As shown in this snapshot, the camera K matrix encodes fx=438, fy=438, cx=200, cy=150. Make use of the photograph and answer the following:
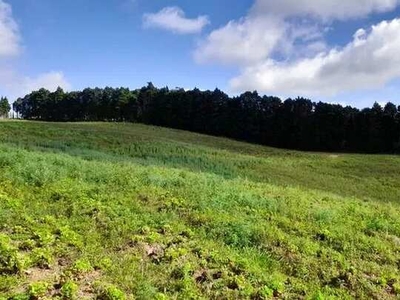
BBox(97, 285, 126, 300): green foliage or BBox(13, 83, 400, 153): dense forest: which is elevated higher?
BBox(13, 83, 400, 153): dense forest

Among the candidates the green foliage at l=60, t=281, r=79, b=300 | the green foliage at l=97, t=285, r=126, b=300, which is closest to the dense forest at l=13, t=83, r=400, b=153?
the green foliage at l=97, t=285, r=126, b=300

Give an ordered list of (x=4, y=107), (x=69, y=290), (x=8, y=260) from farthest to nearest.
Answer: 1. (x=4, y=107)
2. (x=8, y=260)
3. (x=69, y=290)

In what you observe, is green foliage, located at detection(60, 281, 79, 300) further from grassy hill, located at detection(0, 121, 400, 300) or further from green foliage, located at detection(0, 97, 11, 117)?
green foliage, located at detection(0, 97, 11, 117)

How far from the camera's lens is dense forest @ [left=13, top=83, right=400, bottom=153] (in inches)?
3450

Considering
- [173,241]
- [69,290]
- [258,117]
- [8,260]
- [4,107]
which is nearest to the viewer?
[69,290]

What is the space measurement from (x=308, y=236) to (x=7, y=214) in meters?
8.27

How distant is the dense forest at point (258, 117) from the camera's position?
87625mm

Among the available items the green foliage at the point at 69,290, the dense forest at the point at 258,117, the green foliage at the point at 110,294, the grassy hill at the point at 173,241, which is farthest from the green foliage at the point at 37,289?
the dense forest at the point at 258,117

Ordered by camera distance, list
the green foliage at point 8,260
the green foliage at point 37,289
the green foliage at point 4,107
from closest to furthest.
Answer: the green foliage at point 37,289 → the green foliage at point 8,260 → the green foliage at point 4,107

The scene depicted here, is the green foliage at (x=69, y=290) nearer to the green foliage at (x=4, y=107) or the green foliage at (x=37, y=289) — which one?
the green foliage at (x=37, y=289)

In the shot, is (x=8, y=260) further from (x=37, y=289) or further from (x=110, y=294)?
(x=110, y=294)

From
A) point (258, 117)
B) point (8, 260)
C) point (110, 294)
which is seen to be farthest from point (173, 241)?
point (258, 117)

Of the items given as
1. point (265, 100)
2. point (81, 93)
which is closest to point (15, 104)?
point (81, 93)

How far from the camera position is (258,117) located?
326ft
